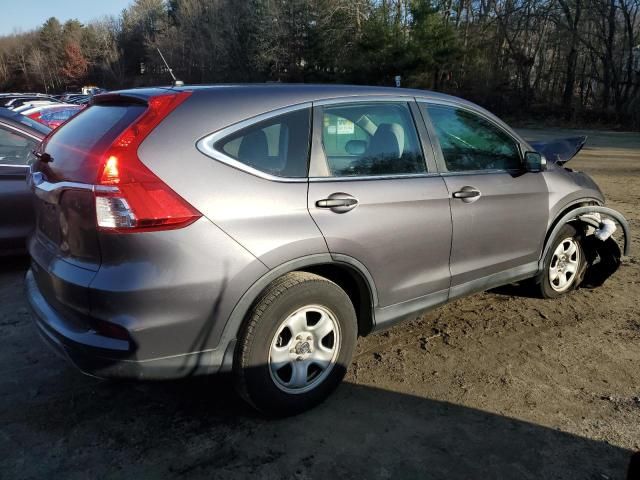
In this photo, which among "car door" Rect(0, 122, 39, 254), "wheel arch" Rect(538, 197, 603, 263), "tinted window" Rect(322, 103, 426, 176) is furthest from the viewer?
"car door" Rect(0, 122, 39, 254)

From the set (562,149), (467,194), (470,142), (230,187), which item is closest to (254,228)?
(230,187)

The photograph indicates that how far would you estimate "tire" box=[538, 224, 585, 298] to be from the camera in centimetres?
437

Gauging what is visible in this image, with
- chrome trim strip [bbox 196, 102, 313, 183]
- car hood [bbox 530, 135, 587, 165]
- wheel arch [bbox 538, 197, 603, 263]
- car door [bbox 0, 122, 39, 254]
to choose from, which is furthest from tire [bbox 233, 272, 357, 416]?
car door [bbox 0, 122, 39, 254]

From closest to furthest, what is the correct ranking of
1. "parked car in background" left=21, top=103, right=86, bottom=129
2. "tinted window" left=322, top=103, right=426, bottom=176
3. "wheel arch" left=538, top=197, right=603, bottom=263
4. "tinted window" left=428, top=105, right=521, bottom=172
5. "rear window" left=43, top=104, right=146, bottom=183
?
1. "rear window" left=43, top=104, right=146, bottom=183
2. "tinted window" left=322, top=103, right=426, bottom=176
3. "tinted window" left=428, top=105, right=521, bottom=172
4. "wheel arch" left=538, top=197, right=603, bottom=263
5. "parked car in background" left=21, top=103, right=86, bottom=129

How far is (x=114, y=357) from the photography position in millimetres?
2387

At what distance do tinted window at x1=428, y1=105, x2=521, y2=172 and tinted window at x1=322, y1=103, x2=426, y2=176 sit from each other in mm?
262

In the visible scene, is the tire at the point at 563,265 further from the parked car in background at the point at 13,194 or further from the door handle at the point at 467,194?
the parked car in background at the point at 13,194

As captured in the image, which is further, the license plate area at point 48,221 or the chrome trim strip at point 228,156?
the license plate area at point 48,221

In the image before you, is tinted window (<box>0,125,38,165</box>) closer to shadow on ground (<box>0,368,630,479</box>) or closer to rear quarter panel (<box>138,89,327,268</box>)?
shadow on ground (<box>0,368,630,479</box>)

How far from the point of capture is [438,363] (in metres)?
3.51

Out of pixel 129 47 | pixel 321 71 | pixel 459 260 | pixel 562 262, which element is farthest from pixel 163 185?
pixel 129 47

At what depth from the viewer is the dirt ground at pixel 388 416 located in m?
2.55

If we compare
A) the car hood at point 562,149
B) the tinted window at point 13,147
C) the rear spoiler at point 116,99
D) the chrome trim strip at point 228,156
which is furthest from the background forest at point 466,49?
the chrome trim strip at point 228,156

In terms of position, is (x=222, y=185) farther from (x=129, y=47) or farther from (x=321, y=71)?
(x=129, y=47)
